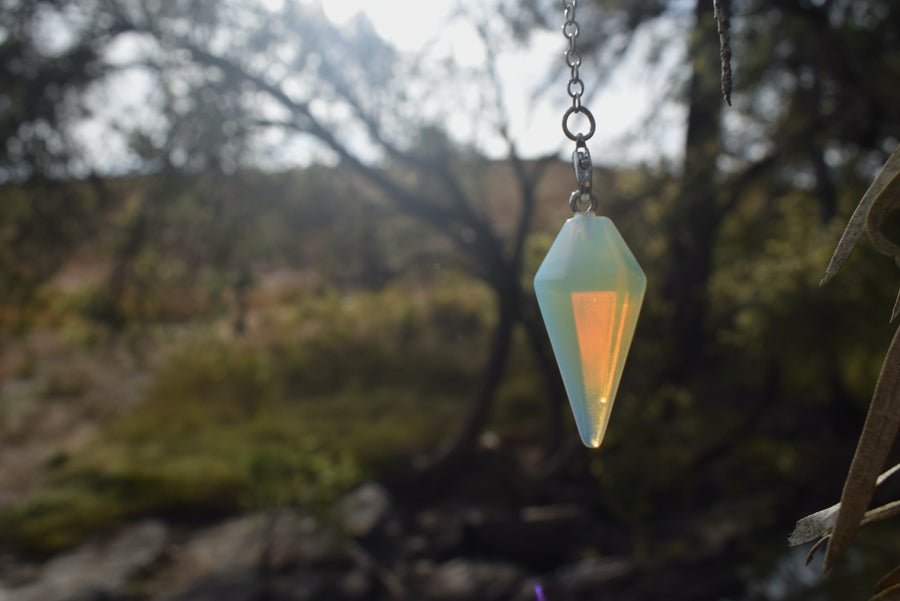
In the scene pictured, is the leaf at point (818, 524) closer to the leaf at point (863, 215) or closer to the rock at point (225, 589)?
the leaf at point (863, 215)

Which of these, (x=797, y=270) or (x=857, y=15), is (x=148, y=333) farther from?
(x=857, y=15)

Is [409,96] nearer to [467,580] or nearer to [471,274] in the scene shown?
[471,274]

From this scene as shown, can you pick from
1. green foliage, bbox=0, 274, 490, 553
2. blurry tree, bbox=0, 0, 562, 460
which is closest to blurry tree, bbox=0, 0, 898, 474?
blurry tree, bbox=0, 0, 562, 460

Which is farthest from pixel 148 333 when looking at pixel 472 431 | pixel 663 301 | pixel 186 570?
pixel 663 301

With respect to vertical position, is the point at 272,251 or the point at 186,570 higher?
the point at 272,251

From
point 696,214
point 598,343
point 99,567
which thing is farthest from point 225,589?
point 598,343

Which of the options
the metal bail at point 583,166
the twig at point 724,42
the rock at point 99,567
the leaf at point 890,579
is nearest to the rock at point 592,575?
the rock at point 99,567
